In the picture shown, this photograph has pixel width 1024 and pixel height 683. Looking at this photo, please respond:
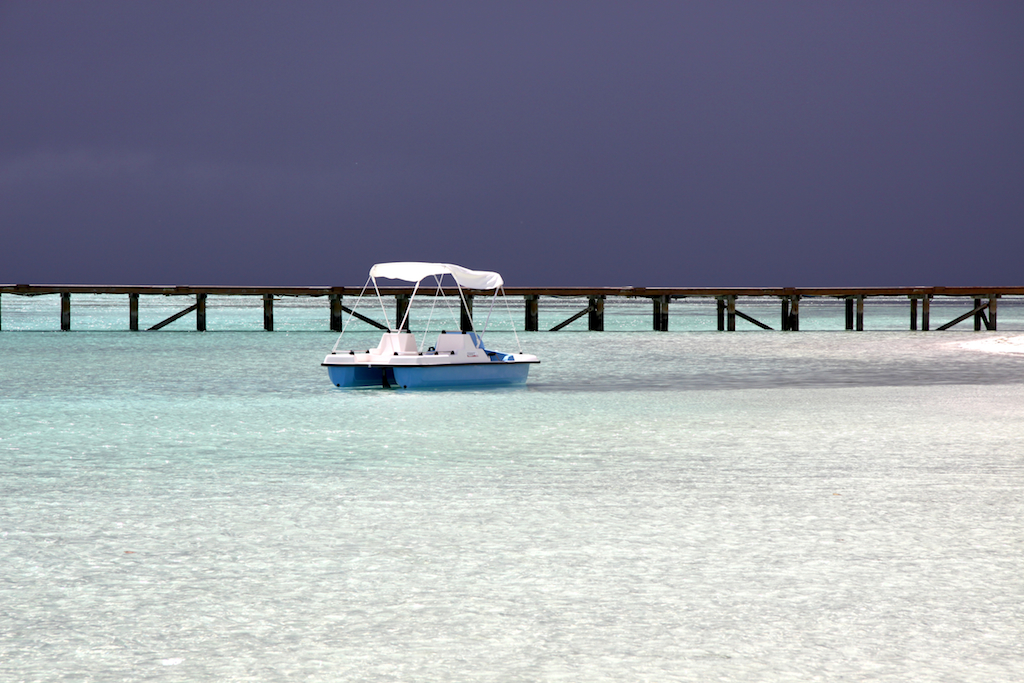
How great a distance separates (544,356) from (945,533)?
811 inches

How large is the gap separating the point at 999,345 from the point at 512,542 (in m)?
27.8

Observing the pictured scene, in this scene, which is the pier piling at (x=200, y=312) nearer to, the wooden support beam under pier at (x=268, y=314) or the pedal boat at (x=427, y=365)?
the wooden support beam under pier at (x=268, y=314)

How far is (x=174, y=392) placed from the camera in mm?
16859

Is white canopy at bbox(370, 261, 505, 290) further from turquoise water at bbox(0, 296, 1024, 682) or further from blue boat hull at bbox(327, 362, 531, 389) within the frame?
turquoise water at bbox(0, 296, 1024, 682)

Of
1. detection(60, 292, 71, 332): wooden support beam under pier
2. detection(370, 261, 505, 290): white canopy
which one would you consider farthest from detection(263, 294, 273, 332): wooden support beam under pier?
detection(370, 261, 505, 290): white canopy

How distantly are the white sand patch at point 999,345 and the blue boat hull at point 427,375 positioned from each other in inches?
617

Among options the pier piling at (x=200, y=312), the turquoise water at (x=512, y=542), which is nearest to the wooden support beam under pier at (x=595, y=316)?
the pier piling at (x=200, y=312)

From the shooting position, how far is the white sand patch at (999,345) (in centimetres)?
2888

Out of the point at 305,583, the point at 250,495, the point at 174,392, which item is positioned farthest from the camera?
the point at 174,392

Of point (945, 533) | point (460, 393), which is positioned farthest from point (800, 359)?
point (945, 533)

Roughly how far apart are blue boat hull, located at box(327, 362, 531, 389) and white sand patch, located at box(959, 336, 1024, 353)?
51.4 feet

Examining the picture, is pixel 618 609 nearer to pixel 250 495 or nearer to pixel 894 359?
pixel 250 495

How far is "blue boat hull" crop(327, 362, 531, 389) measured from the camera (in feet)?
58.6

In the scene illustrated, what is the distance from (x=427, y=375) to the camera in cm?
1794
